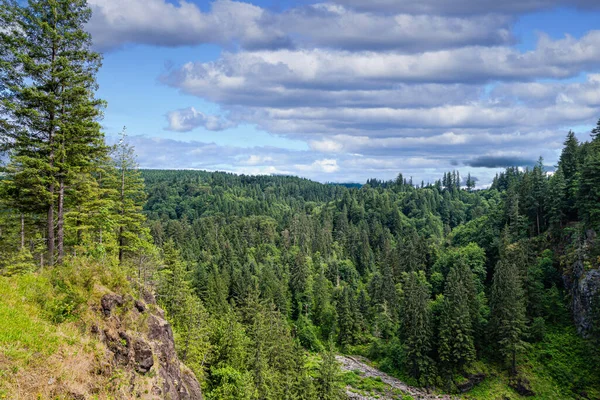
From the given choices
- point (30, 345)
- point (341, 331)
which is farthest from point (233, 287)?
point (30, 345)

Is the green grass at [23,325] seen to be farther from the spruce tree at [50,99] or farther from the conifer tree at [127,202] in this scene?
the conifer tree at [127,202]

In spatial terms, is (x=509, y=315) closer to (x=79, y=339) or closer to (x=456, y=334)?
(x=456, y=334)

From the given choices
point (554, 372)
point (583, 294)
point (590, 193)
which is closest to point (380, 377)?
point (554, 372)

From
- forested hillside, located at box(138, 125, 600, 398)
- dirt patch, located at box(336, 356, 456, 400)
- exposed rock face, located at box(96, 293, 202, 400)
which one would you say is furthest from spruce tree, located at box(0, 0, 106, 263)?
dirt patch, located at box(336, 356, 456, 400)

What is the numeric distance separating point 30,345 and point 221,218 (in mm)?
156909

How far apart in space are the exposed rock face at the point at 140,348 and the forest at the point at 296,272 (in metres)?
1.88

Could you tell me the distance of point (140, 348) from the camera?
20641mm

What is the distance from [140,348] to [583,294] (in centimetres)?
7126

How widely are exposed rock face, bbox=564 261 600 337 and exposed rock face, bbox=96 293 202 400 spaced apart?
65.6 m

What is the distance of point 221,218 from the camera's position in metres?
171

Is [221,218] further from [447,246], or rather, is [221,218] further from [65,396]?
[65,396]

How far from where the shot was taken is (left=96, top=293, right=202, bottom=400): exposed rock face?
19.4 m

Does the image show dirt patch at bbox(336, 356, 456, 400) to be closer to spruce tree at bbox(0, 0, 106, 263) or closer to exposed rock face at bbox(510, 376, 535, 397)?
exposed rock face at bbox(510, 376, 535, 397)

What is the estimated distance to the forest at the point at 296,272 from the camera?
2422 centimetres
